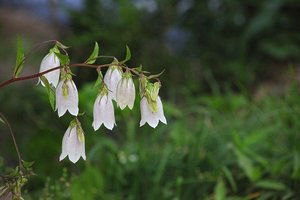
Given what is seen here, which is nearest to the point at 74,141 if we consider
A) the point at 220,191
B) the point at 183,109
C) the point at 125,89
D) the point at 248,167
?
the point at 125,89

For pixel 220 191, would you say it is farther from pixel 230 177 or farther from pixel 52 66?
pixel 52 66

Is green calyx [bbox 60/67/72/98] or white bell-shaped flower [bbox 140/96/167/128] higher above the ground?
green calyx [bbox 60/67/72/98]

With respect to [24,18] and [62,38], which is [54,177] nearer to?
[62,38]

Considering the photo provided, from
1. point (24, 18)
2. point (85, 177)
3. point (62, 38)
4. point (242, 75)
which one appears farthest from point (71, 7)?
point (24, 18)

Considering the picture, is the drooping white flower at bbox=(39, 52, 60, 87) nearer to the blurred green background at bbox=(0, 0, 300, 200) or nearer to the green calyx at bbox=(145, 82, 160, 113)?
the green calyx at bbox=(145, 82, 160, 113)

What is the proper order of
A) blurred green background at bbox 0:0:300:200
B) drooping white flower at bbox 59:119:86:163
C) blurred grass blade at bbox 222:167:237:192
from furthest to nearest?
blurred green background at bbox 0:0:300:200, blurred grass blade at bbox 222:167:237:192, drooping white flower at bbox 59:119:86:163

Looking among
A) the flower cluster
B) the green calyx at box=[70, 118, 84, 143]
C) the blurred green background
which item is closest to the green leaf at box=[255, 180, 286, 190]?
the blurred green background
